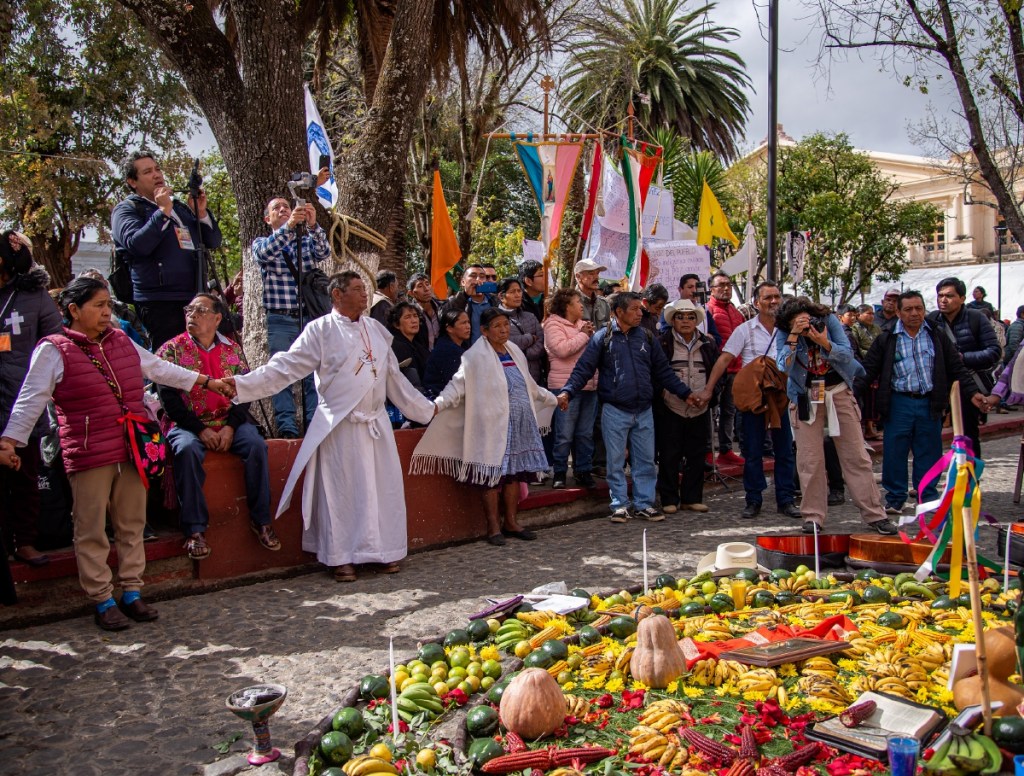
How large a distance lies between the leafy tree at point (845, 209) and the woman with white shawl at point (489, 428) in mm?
25992

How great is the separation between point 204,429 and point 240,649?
188 cm

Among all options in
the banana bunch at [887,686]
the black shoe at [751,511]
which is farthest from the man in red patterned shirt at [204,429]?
the black shoe at [751,511]

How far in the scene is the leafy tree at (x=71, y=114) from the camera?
1972 centimetres

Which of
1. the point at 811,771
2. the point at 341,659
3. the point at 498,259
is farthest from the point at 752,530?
the point at 498,259

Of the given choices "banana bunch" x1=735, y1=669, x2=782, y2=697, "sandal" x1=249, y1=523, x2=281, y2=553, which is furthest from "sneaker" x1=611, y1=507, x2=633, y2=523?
"banana bunch" x1=735, y1=669, x2=782, y2=697

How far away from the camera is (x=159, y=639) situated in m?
5.50

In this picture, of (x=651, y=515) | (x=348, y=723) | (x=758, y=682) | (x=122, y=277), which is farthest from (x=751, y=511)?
(x=122, y=277)

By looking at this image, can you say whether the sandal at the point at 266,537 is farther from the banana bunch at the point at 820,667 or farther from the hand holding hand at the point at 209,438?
the banana bunch at the point at 820,667

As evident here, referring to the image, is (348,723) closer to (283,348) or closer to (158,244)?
(283,348)

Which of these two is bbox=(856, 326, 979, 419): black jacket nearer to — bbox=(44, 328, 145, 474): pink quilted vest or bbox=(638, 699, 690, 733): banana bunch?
bbox=(638, 699, 690, 733): banana bunch

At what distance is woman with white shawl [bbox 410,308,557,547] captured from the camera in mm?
7848

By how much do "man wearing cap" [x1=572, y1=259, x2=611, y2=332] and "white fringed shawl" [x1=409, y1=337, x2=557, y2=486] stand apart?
7.89 feet

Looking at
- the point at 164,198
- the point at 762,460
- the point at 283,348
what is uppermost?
the point at 164,198

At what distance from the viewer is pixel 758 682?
4.28 metres
